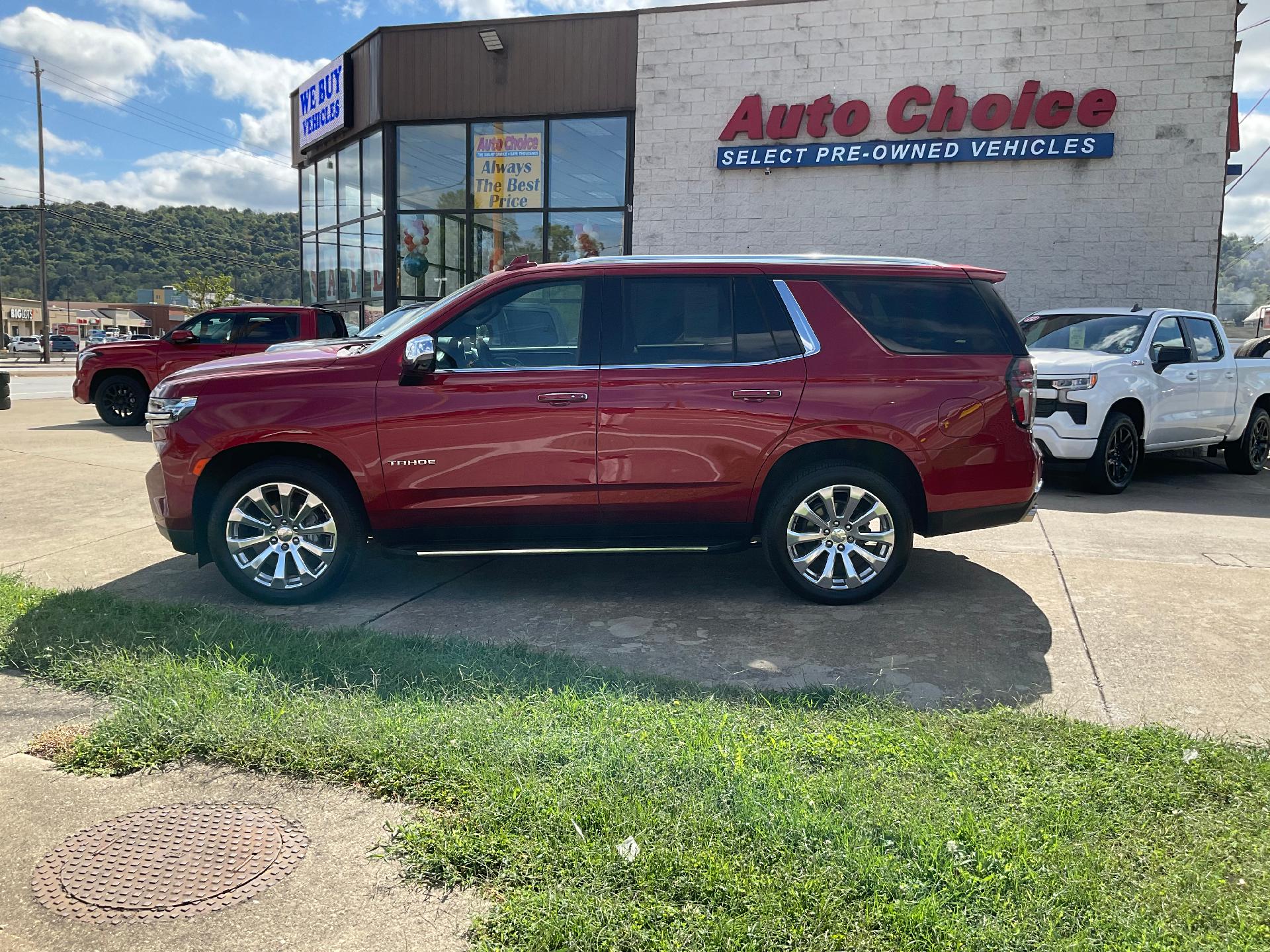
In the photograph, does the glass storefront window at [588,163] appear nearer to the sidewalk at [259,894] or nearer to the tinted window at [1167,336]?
the tinted window at [1167,336]

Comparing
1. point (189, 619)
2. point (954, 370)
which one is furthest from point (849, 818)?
point (189, 619)

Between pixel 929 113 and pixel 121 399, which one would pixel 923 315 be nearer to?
pixel 929 113

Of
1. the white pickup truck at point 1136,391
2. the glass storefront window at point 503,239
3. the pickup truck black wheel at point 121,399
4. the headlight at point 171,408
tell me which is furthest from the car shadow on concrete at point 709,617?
the glass storefront window at point 503,239

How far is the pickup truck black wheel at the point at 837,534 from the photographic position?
5.28 m

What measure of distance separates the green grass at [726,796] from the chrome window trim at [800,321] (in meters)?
2.15

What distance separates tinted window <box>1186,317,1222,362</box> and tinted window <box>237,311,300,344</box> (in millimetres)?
11863

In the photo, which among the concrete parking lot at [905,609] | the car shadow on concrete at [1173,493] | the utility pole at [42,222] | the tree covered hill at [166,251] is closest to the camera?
the concrete parking lot at [905,609]

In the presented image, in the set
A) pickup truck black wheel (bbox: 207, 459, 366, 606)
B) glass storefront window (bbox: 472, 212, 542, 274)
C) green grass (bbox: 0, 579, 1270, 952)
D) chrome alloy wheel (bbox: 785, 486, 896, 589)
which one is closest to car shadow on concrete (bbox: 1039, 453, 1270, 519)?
chrome alloy wheel (bbox: 785, 486, 896, 589)

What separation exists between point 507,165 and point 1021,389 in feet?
43.6

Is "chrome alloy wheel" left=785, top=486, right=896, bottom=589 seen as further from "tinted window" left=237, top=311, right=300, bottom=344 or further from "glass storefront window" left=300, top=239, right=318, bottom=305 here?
"glass storefront window" left=300, top=239, right=318, bottom=305

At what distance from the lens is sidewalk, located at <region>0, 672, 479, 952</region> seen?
8.08ft

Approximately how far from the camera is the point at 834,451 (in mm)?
5375

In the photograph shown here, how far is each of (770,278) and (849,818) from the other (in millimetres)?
3324

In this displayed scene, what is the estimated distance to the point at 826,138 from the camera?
15.0 metres
